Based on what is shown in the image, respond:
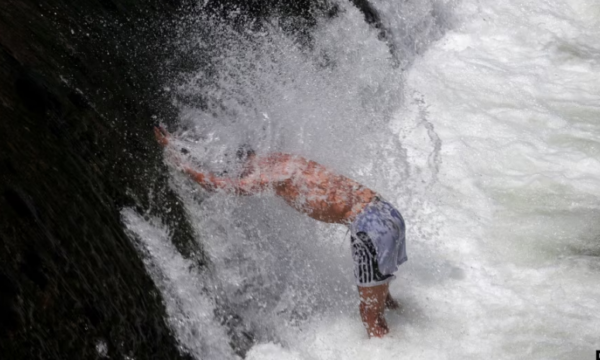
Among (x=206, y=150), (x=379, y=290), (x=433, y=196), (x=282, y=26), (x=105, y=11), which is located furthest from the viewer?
(x=282, y=26)

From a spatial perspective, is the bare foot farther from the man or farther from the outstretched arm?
the outstretched arm

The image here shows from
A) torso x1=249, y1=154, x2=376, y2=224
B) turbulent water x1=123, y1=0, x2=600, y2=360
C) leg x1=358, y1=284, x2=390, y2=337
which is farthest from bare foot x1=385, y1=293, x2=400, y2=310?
torso x1=249, y1=154, x2=376, y2=224

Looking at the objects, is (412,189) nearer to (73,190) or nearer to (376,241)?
(376,241)

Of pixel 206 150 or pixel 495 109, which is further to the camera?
pixel 495 109

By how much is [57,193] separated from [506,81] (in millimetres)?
4306

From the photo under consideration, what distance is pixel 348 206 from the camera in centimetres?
397

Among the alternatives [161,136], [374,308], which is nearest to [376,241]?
[374,308]

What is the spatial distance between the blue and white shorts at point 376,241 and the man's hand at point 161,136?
39.7 inches

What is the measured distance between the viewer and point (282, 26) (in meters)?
6.01

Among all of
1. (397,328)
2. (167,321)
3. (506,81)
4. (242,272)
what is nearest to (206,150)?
(242,272)

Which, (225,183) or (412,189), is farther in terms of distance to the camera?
(412,189)

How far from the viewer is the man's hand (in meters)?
4.26

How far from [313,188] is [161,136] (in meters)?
0.83

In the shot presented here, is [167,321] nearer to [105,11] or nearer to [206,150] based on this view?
[206,150]
